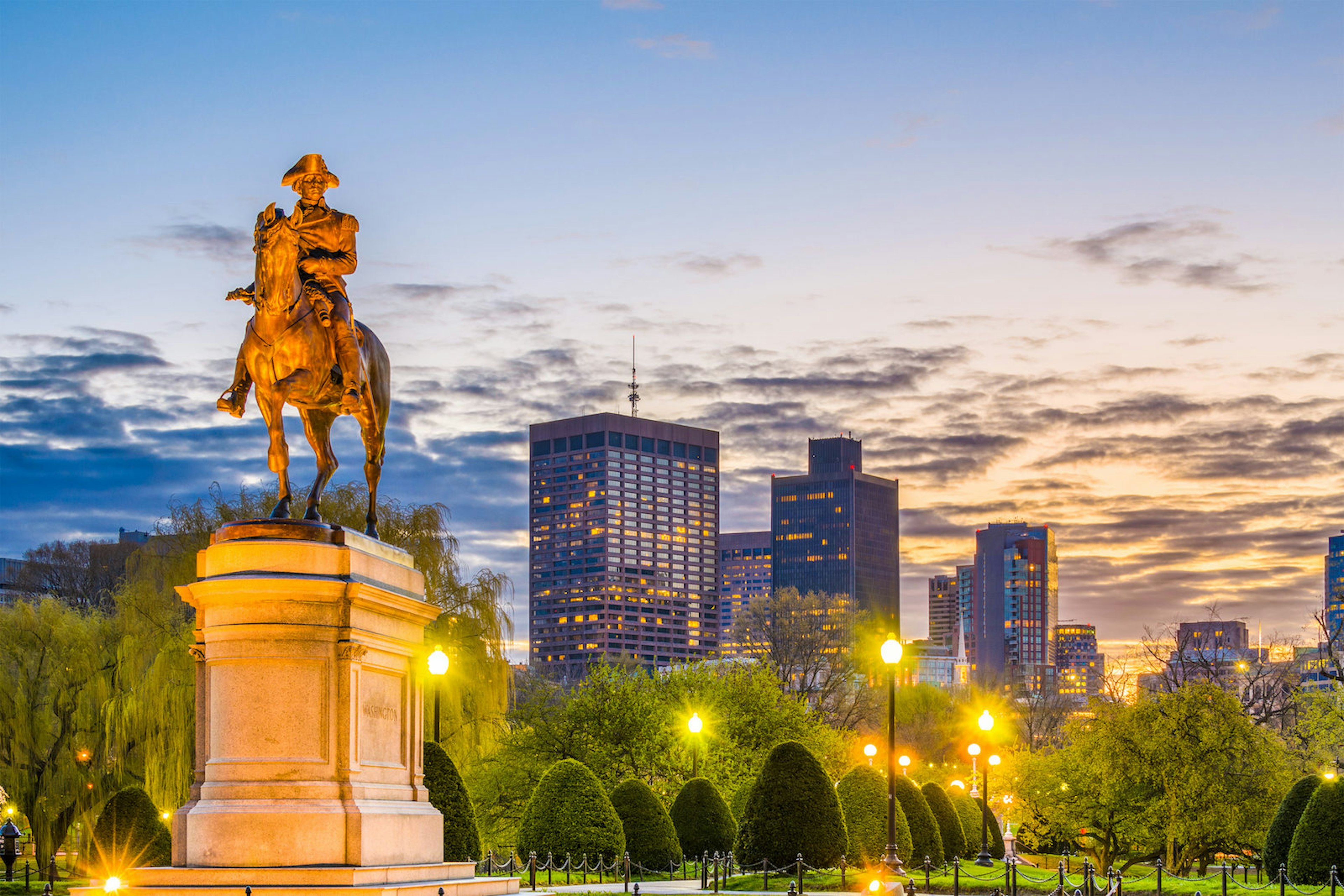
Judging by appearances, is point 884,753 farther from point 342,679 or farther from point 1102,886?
point 342,679

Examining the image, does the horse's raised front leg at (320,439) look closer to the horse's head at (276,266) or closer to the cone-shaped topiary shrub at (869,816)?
the horse's head at (276,266)

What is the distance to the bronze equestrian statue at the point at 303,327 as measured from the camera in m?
18.7

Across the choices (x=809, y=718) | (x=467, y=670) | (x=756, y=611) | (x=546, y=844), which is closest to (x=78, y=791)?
(x=467, y=670)

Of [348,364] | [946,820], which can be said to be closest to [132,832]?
[348,364]

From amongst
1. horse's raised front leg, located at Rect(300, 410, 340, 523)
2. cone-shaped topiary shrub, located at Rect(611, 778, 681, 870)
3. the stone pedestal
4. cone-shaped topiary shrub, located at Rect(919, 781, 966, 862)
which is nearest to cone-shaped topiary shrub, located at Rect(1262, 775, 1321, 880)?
cone-shaped topiary shrub, located at Rect(919, 781, 966, 862)

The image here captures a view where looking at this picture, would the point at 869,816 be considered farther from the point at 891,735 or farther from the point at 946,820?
the point at 891,735

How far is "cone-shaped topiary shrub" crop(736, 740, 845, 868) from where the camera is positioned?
113ft

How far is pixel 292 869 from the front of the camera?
54.1 feet

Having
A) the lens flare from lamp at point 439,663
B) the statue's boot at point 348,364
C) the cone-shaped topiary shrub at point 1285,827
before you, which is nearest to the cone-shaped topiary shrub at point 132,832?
the lens flare from lamp at point 439,663

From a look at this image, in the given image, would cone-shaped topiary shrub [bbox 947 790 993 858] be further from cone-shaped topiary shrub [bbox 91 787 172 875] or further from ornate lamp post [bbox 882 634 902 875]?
cone-shaped topiary shrub [bbox 91 787 172 875]

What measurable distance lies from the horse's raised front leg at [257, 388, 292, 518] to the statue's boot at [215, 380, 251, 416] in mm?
194

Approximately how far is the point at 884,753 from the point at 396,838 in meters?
77.5

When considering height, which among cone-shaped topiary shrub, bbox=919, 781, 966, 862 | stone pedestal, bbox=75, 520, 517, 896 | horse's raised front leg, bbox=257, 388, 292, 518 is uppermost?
horse's raised front leg, bbox=257, 388, 292, 518

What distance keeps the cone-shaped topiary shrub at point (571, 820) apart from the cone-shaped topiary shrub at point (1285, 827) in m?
18.2
